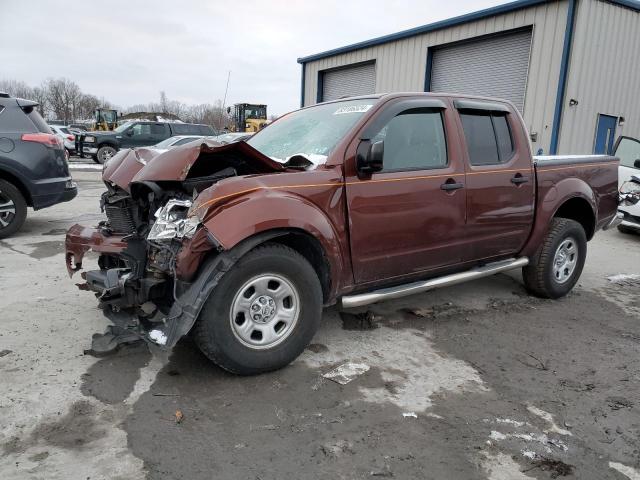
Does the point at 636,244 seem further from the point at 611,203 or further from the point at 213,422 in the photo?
the point at 213,422

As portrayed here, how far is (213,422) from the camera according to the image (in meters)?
2.67

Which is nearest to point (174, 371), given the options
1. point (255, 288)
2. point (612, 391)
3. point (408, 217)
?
point (255, 288)

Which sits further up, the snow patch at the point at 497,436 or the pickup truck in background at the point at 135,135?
the pickup truck in background at the point at 135,135

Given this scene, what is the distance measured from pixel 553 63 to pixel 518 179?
29.5 ft

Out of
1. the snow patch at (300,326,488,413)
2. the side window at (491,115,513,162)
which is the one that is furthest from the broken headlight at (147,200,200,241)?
the side window at (491,115,513,162)

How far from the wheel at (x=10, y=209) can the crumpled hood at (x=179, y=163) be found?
398 centimetres

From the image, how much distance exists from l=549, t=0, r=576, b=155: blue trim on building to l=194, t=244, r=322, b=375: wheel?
10.5 metres

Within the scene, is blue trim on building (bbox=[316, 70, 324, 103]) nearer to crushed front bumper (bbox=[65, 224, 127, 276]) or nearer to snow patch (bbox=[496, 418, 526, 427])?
crushed front bumper (bbox=[65, 224, 127, 276])

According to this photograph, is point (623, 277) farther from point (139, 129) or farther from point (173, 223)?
point (139, 129)

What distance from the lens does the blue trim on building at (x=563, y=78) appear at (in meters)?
11.1

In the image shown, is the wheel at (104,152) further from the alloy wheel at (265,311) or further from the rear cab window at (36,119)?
the alloy wheel at (265,311)

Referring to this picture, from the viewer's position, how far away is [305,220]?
3119 millimetres

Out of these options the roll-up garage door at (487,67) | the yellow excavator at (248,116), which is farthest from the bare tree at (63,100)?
the roll-up garage door at (487,67)

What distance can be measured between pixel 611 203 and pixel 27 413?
579cm
